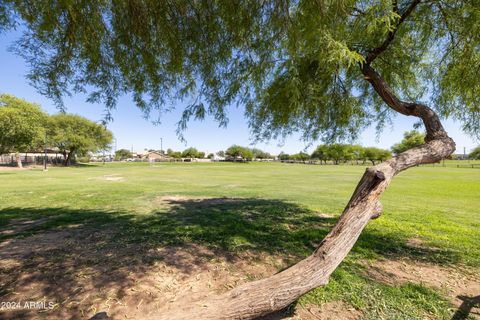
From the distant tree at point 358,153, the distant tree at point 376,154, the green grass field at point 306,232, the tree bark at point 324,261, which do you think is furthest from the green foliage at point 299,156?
the tree bark at point 324,261

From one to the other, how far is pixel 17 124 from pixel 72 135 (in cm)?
1713

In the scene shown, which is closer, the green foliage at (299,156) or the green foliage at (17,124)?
the green foliage at (17,124)

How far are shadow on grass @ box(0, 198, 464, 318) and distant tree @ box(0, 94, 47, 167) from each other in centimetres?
3374

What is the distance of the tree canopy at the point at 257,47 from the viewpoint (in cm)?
321

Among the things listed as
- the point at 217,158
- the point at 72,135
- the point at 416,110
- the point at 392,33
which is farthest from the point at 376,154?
the point at 416,110

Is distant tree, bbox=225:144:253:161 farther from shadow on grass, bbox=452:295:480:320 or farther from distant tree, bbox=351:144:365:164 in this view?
shadow on grass, bbox=452:295:480:320

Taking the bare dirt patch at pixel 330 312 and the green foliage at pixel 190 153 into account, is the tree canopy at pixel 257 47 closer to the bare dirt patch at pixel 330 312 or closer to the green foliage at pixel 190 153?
the bare dirt patch at pixel 330 312

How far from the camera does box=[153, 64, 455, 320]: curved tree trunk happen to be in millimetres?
2059

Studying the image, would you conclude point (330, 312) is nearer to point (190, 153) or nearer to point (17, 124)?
point (17, 124)

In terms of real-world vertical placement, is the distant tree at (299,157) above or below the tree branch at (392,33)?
below

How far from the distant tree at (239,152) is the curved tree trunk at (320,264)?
106 meters

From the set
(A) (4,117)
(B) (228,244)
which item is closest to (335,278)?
(B) (228,244)

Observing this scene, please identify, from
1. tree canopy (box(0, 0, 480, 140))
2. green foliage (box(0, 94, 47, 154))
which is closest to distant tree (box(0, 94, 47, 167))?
green foliage (box(0, 94, 47, 154))

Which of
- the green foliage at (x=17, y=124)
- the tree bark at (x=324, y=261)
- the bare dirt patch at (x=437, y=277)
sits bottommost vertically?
the bare dirt patch at (x=437, y=277)
